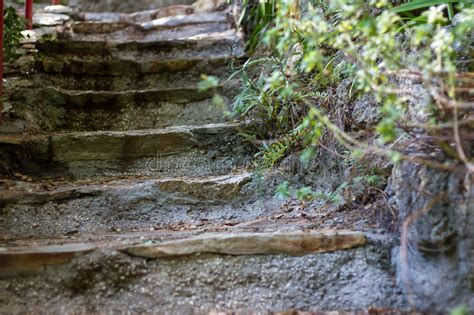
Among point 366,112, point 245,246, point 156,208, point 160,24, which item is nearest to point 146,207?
point 156,208

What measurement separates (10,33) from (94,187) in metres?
1.18

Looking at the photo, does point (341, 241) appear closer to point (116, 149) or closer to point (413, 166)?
point (413, 166)

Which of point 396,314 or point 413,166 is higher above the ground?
point 413,166

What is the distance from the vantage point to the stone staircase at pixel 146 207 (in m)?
1.39

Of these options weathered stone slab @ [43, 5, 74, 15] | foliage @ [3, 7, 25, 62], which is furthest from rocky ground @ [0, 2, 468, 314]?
weathered stone slab @ [43, 5, 74, 15]

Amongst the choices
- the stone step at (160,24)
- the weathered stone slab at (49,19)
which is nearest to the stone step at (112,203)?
the weathered stone slab at (49,19)

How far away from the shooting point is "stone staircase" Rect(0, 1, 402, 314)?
1.39 m

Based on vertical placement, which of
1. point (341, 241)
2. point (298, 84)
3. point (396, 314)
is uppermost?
point (298, 84)

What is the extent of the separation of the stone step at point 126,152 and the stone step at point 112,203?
0.52 feet

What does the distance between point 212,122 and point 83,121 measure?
69cm

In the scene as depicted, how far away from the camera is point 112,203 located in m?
1.93

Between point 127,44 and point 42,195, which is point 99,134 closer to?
point 42,195

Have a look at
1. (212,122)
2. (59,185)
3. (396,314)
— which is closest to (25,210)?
(59,185)

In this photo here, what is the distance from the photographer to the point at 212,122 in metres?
2.65
